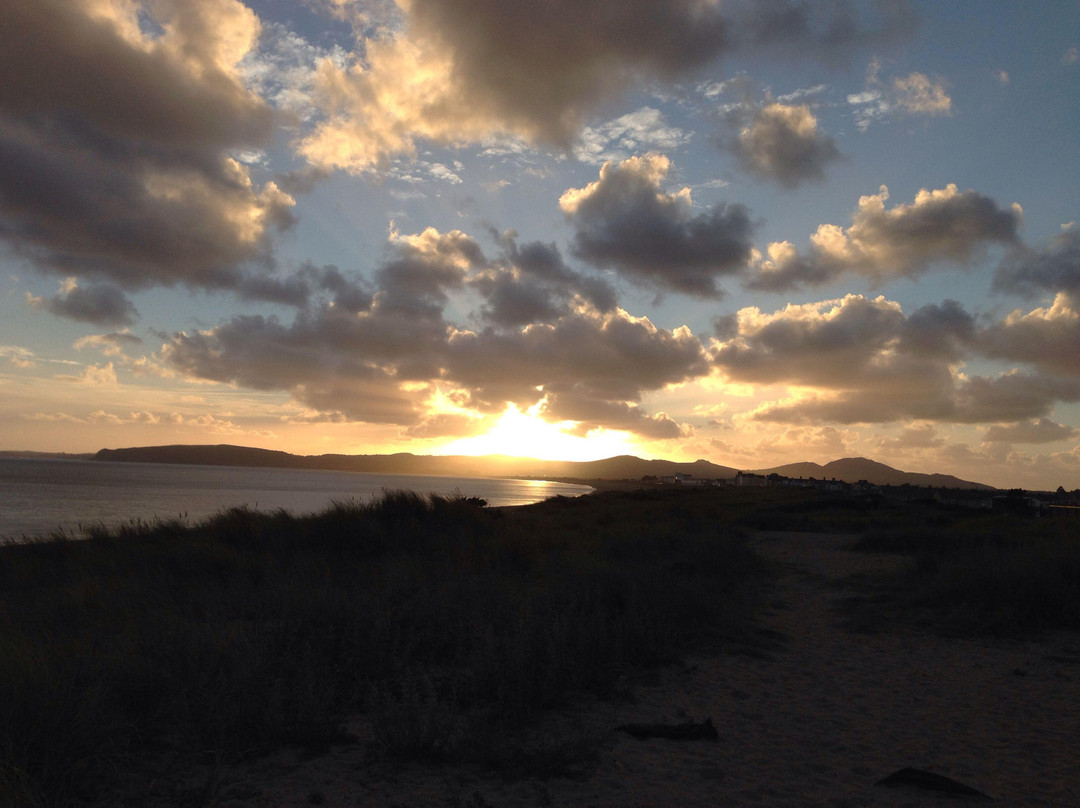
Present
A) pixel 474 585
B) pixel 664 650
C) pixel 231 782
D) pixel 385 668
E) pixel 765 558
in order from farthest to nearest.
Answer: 1. pixel 765 558
2. pixel 474 585
3. pixel 664 650
4. pixel 385 668
5. pixel 231 782

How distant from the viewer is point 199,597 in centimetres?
846

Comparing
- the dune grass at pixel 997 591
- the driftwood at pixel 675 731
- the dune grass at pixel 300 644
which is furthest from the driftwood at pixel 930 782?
the dune grass at pixel 997 591

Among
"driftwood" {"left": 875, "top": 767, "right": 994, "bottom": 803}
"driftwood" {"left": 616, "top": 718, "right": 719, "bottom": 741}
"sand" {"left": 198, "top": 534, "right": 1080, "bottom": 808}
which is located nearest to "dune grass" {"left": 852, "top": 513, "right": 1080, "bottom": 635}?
"sand" {"left": 198, "top": 534, "right": 1080, "bottom": 808}

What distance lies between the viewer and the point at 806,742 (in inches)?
203

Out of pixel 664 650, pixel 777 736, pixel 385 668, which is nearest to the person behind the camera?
pixel 777 736

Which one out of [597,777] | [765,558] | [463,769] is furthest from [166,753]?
[765,558]

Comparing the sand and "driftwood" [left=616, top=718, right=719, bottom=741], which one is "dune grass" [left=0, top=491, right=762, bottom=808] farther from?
"driftwood" [left=616, top=718, right=719, bottom=741]

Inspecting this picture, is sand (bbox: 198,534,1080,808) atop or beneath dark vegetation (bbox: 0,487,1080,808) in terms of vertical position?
beneath

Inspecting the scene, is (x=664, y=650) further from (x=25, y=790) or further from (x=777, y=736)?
(x=25, y=790)

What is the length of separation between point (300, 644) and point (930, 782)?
5.33m

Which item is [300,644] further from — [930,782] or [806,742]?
[930,782]

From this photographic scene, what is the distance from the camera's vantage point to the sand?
404cm

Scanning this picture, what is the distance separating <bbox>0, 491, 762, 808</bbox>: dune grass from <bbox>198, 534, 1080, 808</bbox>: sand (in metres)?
0.32

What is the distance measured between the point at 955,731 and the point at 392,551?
10.1 m
